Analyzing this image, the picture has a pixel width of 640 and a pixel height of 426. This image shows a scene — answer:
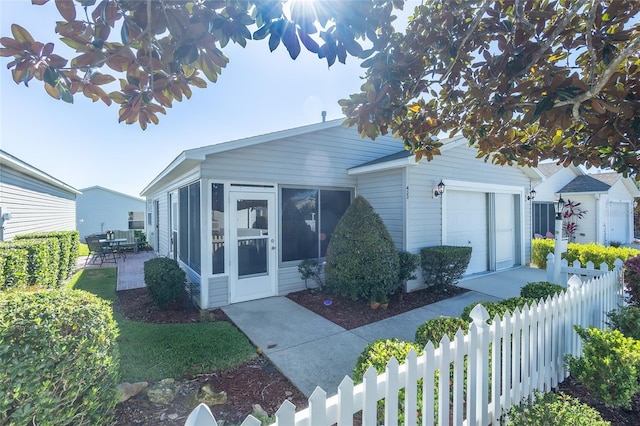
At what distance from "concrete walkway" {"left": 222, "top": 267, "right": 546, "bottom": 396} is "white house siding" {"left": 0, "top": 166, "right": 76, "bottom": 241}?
21.7ft

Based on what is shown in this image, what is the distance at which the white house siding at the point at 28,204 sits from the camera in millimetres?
7613

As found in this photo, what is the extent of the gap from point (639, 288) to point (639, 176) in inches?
69.9

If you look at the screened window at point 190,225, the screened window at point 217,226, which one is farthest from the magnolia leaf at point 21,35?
the screened window at point 190,225

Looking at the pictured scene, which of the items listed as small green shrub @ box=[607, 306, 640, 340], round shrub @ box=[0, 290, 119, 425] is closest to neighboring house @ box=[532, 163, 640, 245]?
small green shrub @ box=[607, 306, 640, 340]

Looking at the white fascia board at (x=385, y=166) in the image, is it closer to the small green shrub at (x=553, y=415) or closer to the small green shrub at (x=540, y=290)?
the small green shrub at (x=540, y=290)

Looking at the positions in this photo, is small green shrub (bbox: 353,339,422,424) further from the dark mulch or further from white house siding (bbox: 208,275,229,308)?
white house siding (bbox: 208,275,229,308)

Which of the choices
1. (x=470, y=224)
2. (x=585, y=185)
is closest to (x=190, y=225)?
(x=470, y=224)

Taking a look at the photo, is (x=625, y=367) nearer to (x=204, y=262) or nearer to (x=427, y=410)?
(x=427, y=410)

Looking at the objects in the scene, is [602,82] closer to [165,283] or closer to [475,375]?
[475,375]

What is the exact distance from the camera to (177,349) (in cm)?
418

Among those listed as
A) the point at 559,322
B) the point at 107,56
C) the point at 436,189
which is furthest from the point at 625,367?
the point at 436,189

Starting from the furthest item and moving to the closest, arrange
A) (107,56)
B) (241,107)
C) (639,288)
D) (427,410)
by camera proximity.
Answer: (241,107)
(639,288)
(427,410)
(107,56)

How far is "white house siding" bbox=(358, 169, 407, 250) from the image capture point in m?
7.22

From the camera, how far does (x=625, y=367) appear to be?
2.45 metres
